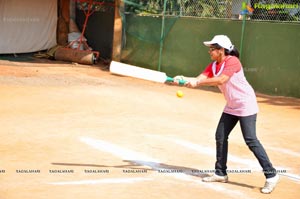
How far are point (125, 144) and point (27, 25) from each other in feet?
51.8

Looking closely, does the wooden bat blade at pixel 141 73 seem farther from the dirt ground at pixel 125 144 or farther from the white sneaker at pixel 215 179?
the white sneaker at pixel 215 179

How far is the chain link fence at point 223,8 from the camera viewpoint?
55.7 feet

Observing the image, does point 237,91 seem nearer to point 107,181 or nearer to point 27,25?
point 107,181

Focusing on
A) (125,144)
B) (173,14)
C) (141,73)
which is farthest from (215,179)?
(173,14)

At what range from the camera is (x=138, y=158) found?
326 inches

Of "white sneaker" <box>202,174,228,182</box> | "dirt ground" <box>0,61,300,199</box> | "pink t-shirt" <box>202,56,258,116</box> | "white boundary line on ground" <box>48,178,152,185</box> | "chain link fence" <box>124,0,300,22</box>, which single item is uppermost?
"chain link fence" <box>124,0,300,22</box>

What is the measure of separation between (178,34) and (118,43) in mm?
2808

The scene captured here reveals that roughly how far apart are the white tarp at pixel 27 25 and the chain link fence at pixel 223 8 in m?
4.86

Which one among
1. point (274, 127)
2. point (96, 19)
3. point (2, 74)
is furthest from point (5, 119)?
point (96, 19)

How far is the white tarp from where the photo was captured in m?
23.2

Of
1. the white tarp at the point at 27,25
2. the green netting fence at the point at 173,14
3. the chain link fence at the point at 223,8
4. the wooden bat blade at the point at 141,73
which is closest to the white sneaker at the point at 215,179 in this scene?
the wooden bat blade at the point at 141,73

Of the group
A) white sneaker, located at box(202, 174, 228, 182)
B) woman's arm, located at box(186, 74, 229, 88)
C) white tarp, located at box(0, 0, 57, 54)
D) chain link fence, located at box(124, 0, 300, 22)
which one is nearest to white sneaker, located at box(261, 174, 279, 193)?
white sneaker, located at box(202, 174, 228, 182)

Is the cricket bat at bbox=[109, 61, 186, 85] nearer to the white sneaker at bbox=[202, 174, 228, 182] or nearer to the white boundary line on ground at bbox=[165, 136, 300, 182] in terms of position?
the white sneaker at bbox=[202, 174, 228, 182]

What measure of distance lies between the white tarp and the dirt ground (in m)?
7.35
